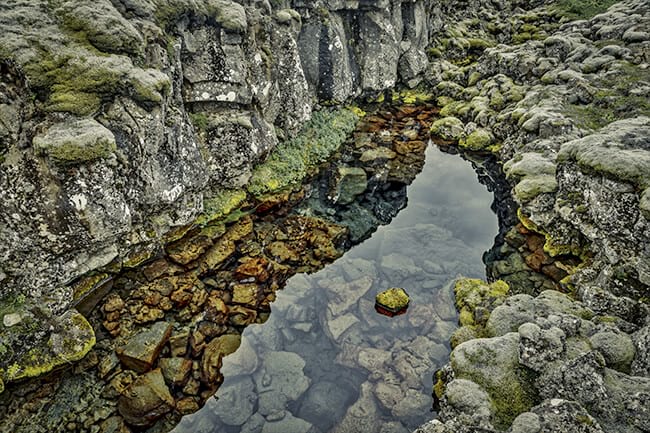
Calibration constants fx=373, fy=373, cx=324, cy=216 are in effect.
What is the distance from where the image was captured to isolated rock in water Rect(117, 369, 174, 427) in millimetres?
12352

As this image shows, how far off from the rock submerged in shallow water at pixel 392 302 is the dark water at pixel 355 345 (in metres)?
0.34

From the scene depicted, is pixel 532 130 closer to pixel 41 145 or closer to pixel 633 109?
pixel 633 109

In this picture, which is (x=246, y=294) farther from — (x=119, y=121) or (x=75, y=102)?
(x=75, y=102)

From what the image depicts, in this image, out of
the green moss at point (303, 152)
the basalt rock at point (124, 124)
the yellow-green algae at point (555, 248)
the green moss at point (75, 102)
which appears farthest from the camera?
the green moss at point (303, 152)

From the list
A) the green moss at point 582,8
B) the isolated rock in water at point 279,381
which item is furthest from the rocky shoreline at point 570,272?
the green moss at point 582,8

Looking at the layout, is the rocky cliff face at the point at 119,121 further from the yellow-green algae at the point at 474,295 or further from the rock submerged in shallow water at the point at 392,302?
the yellow-green algae at the point at 474,295

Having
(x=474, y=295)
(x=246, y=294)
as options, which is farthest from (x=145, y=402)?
(x=474, y=295)

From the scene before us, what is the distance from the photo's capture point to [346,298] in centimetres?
1861

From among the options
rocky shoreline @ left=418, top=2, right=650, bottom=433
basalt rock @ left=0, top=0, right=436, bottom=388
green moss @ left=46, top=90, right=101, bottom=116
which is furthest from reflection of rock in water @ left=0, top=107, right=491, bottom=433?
green moss @ left=46, top=90, right=101, bottom=116

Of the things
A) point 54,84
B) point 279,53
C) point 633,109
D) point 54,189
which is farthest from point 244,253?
point 633,109

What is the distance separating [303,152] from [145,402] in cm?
1859

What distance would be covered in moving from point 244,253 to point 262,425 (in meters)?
8.19

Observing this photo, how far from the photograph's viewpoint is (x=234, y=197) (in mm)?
20969

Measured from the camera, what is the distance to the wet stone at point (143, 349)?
13.5 m
